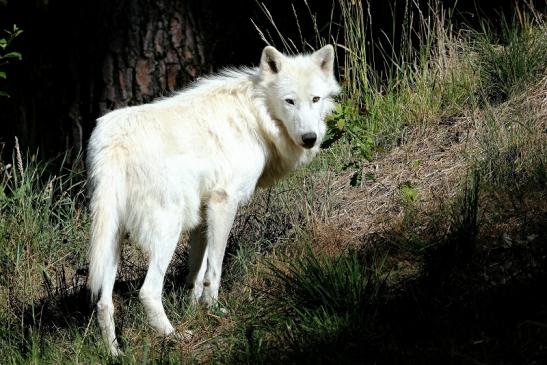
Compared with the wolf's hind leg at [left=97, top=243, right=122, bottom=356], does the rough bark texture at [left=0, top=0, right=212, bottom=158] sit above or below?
above

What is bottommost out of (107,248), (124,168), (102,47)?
(107,248)

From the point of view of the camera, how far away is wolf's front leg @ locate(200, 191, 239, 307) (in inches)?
201

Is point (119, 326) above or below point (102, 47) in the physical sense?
below

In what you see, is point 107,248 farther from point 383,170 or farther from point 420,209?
point 383,170

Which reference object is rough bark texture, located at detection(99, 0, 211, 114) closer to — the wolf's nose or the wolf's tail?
the wolf's nose

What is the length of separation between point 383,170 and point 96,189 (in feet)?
9.00

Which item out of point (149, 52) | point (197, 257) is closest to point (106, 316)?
point (197, 257)

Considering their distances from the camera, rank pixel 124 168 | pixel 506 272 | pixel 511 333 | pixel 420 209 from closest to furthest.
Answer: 1. pixel 511 333
2. pixel 506 272
3. pixel 124 168
4. pixel 420 209

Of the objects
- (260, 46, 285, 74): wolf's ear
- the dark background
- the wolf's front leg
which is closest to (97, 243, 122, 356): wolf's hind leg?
the wolf's front leg

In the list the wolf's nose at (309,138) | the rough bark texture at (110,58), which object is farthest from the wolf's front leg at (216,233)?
the rough bark texture at (110,58)

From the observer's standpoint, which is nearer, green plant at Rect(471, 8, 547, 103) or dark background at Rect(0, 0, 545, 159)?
dark background at Rect(0, 0, 545, 159)

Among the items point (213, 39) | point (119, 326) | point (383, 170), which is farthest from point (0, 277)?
point (383, 170)

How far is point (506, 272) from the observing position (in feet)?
14.6

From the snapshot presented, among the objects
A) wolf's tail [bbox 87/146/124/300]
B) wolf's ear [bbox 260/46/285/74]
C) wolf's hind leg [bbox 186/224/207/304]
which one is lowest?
wolf's hind leg [bbox 186/224/207/304]
